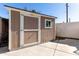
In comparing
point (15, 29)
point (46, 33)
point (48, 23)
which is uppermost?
point (48, 23)

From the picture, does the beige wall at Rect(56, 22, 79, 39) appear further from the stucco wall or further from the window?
the window

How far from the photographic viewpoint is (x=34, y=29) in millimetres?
6930

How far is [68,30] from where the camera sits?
10.2 m

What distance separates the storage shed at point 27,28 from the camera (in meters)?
5.47

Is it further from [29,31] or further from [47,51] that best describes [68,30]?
[47,51]

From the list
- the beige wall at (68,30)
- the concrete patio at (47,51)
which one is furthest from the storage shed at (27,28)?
the beige wall at (68,30)

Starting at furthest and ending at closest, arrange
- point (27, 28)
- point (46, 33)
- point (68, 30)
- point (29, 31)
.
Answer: point (68, 30)
point (46, 33)
point (29, 31)
point (27, 28)

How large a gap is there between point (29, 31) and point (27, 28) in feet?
0.95

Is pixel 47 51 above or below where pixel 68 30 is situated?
below

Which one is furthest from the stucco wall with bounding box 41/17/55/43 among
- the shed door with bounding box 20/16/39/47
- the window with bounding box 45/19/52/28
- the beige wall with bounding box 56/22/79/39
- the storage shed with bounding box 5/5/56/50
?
the beige wall with bounding box 56/22/79/39

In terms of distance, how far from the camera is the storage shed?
5.47m

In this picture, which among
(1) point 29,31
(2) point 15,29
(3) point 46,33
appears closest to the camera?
(2) point 15,29

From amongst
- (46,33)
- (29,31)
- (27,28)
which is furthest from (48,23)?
(27,28)

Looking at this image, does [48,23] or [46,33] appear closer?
[46,33]
